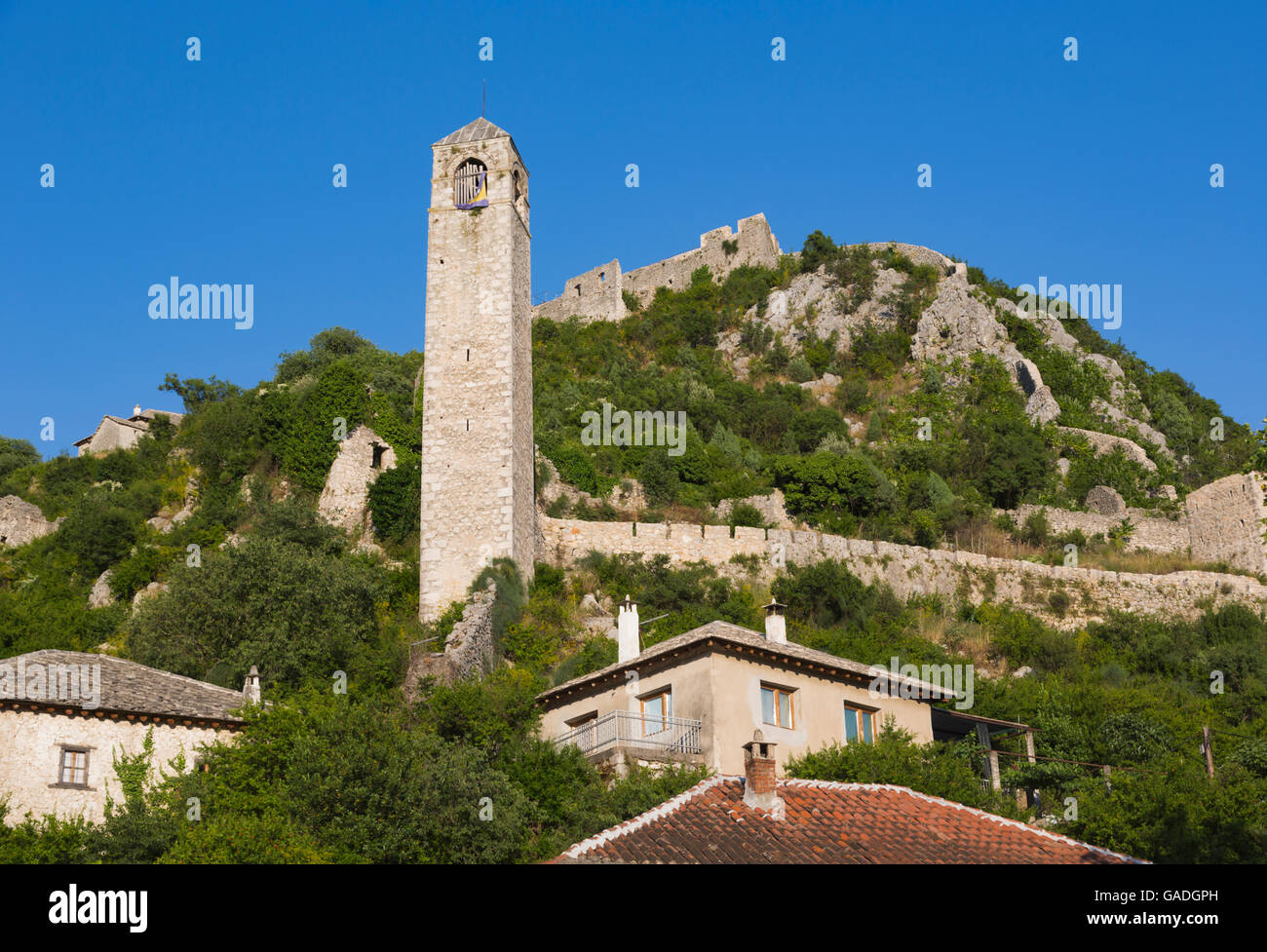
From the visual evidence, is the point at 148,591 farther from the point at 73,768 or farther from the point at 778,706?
the point at 778,706

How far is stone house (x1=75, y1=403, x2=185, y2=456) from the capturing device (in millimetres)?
48062

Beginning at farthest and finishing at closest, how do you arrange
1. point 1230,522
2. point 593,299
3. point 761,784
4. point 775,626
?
point 593,299 < point 1230,522 < point 775,626 < point 761,784

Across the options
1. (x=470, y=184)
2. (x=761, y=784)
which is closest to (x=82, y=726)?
(x=761, y=784)

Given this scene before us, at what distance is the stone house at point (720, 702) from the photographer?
838 inches

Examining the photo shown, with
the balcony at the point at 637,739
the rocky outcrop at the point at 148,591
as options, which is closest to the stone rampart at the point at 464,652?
the balcony at the point at 637,739

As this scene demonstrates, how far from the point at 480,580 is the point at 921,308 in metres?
35.2

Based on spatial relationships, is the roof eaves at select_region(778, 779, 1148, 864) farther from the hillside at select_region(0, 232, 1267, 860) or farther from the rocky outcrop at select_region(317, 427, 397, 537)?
the rocky outcrop at select_region(317, 427, 397, 537)

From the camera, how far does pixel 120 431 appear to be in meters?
48.9

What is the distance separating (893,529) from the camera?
132 feet

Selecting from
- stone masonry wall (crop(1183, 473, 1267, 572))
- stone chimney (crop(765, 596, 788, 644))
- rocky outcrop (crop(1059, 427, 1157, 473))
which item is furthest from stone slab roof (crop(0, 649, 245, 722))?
rocky outcrop (crop(1059, 427, 1157, 473))

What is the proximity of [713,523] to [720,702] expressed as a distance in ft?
58.5

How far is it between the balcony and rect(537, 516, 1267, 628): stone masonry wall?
12205 mm

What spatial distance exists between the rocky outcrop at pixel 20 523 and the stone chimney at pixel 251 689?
19.7m
